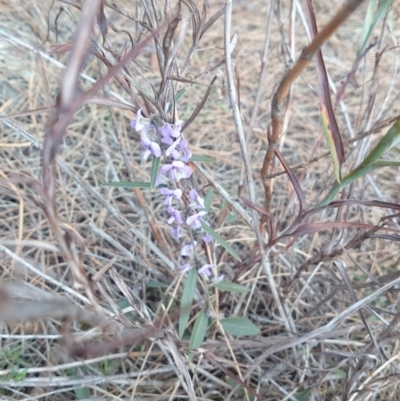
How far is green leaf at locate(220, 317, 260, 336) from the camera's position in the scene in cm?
Result: 109

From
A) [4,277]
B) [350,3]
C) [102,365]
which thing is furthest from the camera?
[4,277]

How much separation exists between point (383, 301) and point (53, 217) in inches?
42.1

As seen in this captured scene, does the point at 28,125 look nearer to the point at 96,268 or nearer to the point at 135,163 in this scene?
the point at 135,163

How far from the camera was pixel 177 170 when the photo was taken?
782mm

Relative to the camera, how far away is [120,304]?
1.18m

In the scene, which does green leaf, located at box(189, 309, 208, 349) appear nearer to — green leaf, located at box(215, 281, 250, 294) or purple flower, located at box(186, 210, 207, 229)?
green leaf, located at box(215, 281, 250, 294)

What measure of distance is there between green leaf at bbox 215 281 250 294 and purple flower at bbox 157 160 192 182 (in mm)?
354

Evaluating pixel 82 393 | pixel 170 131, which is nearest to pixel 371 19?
pixel 170 131

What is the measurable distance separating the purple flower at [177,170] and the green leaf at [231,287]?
0.35m

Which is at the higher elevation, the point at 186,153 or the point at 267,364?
the point at 186,153

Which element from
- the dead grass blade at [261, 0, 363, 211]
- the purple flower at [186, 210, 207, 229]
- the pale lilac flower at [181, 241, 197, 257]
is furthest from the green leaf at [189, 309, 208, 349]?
the dead grass blade at [261, 0, 363, 211]

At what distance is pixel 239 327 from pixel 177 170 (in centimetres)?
49

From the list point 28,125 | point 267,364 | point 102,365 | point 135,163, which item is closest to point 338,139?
point 267,364

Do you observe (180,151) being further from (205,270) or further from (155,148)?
(205,270)
